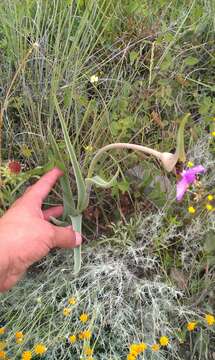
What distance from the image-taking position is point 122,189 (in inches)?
48.6

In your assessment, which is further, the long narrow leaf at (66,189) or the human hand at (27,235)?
the long narrow leaf at (66,189)

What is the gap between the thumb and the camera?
43.4 inches

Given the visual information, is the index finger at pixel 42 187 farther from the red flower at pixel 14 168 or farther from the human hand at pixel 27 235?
the red flower at pixel 14 168

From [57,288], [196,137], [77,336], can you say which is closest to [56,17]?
[196,137]

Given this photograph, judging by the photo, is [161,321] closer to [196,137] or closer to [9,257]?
[9,257]

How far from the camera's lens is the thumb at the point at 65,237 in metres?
1.10

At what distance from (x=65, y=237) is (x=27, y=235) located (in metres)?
0.11

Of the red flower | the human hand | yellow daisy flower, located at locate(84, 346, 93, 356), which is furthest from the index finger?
yellow daisy flower, located at locate(84, 346, 93, 356)

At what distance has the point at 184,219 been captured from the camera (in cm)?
133

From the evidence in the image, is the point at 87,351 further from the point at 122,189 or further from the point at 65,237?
the point at 122,189

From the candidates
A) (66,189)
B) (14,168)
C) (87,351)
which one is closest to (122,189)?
(66,189)

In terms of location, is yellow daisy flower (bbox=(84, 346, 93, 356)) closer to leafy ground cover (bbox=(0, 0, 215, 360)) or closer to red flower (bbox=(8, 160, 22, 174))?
leafy ground cover (bbox=(0, 0, 215, 360))

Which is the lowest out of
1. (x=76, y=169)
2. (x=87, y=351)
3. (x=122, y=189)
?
(x=87, y=351)

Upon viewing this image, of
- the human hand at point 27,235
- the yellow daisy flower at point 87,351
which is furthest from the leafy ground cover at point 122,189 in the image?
the human hand at point 27,235
